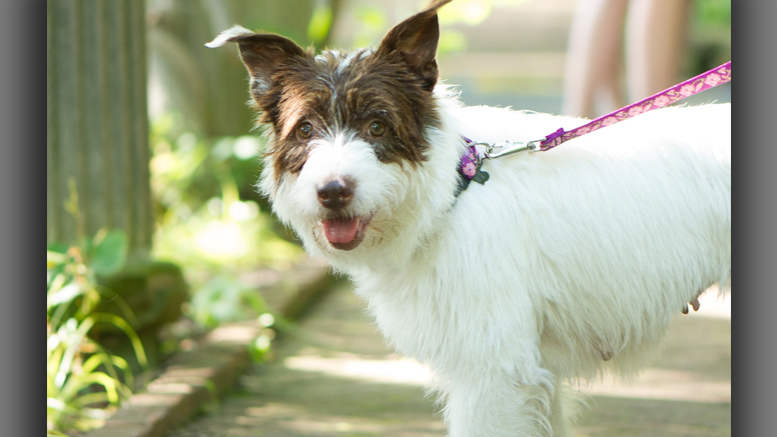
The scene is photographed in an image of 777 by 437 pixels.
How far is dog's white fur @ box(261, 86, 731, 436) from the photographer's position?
261 centimetres

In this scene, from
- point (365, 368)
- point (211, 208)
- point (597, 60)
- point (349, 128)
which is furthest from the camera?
point (211, 208)

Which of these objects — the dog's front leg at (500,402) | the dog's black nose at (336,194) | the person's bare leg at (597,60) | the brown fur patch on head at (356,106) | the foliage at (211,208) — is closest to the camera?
the dog's black nose at (336,194)

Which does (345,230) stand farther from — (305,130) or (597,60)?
(597,60)

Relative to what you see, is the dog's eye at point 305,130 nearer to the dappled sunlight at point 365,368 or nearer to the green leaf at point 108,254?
the green leaf at point 108,254

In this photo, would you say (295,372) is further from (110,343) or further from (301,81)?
(301,81)

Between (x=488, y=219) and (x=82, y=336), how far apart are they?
248 cm

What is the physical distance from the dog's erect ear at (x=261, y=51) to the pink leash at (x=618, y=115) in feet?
2.42

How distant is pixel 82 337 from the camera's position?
4.06 m

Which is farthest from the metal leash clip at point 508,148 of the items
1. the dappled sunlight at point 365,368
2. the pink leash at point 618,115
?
the dappled sunlight at point 365,368

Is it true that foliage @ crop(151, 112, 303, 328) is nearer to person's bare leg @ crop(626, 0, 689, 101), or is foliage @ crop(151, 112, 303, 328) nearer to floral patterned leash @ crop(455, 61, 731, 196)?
person's bare leg @ crop(626, 0, 689, 101)

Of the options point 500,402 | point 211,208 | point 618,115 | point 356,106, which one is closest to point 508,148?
point 618,115

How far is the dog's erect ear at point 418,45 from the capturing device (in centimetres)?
259
